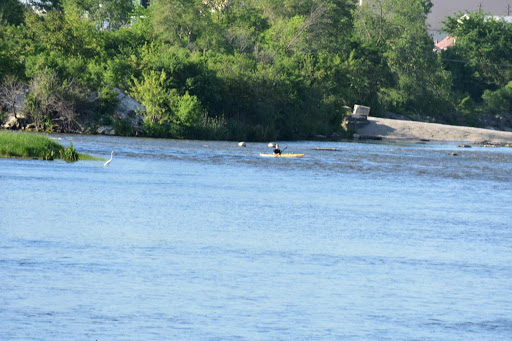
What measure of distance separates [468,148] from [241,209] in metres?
55.4

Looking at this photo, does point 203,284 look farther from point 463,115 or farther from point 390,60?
point 463,115

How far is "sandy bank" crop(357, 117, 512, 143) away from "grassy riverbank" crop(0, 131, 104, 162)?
177ft

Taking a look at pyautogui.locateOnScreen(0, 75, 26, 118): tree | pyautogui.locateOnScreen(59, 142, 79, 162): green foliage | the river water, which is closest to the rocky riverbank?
pyautogui.locateOnScreen(0, 75, 26, 118): tree

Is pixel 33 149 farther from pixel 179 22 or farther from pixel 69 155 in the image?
pixel 179 22

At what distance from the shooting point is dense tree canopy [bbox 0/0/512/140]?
247 ft

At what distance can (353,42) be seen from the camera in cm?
11750

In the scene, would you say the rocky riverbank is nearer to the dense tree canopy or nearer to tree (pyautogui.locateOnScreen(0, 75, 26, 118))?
the dense tree canopy

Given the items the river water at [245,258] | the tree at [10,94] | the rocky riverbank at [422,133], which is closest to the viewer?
the river water at [245,258]

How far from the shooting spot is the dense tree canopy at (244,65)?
75188 millimetres

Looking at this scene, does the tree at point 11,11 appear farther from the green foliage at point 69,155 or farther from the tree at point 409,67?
the green foliage at point 69,155

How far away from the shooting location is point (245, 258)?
2095cm

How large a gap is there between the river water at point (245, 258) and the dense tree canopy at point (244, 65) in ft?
109

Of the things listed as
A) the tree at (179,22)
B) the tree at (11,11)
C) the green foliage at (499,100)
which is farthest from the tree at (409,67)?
the tree at (11,11)

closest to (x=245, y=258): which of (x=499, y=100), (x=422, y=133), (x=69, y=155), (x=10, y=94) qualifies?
(x=69, y=155)
